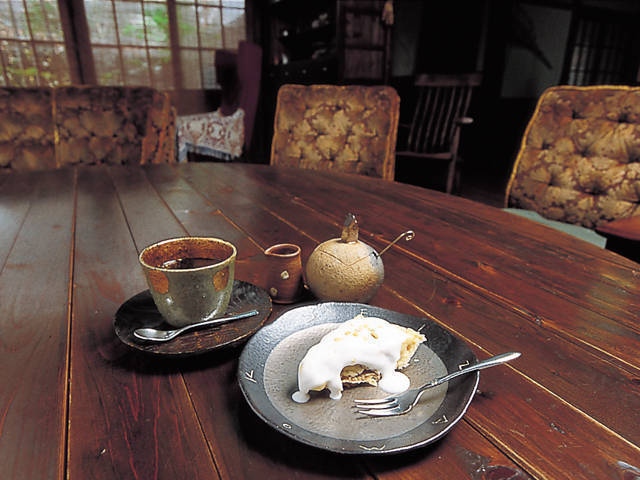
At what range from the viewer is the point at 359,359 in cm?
38

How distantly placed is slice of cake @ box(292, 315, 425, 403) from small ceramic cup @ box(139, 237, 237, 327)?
13 centimetres

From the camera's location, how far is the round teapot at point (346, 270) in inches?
20.3

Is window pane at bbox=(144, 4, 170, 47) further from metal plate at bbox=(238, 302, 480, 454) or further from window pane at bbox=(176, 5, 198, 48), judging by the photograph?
metal plate at bbox=(238, 302, 480, 454)

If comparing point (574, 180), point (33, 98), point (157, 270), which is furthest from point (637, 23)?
point (157, 270)

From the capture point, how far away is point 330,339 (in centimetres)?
39

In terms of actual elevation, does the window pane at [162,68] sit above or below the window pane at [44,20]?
below

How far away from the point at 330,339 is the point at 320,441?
10cm

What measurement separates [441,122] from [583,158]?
7.24ft

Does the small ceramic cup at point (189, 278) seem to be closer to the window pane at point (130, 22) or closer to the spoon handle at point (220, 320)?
the spoon handle at point (220, 320)

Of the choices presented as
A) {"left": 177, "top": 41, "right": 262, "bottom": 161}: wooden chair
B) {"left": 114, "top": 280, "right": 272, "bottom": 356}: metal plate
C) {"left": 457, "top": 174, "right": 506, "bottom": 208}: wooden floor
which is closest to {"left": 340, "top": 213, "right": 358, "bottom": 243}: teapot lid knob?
{"left": 114, "top": 280, "right": 272, "bottom": 356}: metal plate

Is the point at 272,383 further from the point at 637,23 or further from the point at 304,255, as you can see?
the point at 637,23

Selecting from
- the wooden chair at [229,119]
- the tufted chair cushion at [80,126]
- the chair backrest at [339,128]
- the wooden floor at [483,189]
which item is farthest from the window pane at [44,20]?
the wooden floor at [483,189]

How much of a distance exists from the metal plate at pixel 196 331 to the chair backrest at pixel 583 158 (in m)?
1.18

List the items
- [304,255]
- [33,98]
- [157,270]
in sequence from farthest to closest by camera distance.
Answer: [33,98] → [304,255] → [157,270]
